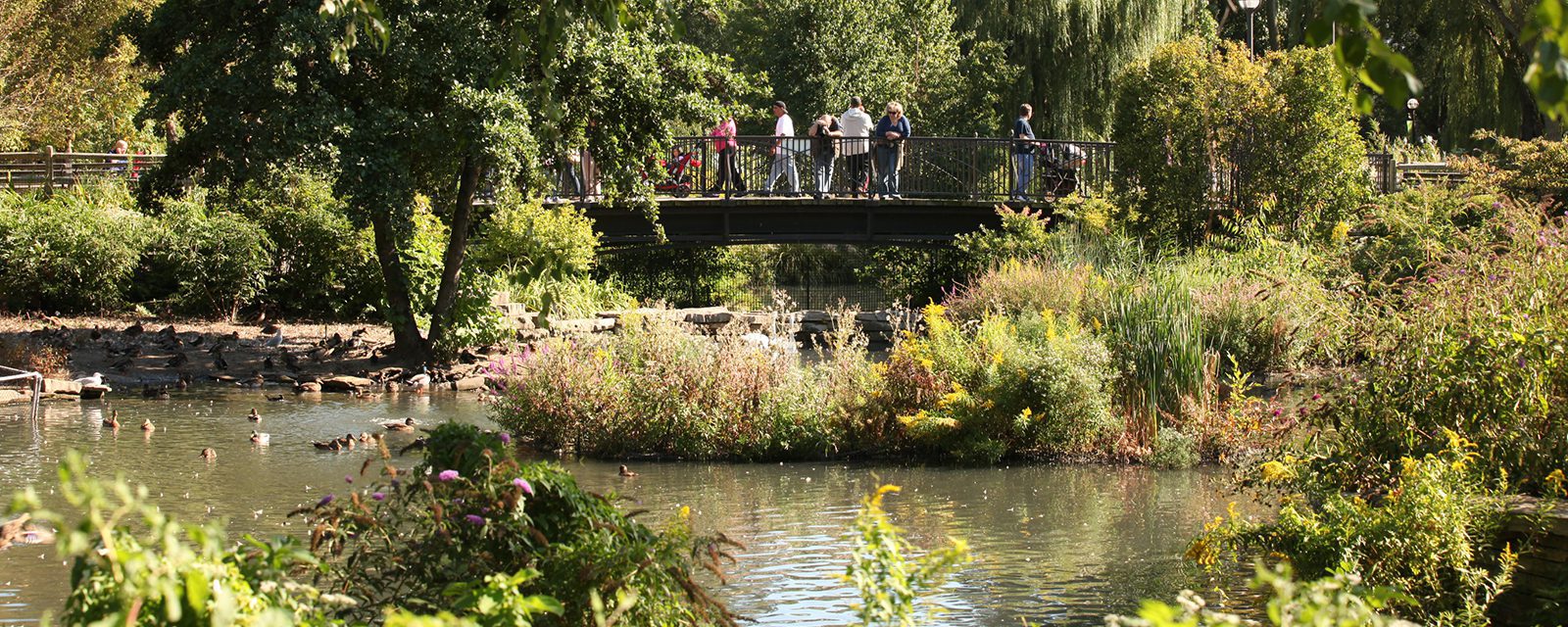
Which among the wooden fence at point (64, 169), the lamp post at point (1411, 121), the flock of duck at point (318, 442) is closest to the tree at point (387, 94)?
the flock of duck at point (318, 442)

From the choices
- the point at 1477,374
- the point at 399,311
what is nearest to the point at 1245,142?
the point at 399,311

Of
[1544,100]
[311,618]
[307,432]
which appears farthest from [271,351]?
[1544,100]

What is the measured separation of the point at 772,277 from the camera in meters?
35.1

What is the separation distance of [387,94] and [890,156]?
10.5m

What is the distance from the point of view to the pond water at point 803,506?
25.8 ft

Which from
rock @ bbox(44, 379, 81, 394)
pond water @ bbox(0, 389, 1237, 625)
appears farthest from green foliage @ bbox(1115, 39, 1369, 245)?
rock @ bbox(44, 379, 81, 394)

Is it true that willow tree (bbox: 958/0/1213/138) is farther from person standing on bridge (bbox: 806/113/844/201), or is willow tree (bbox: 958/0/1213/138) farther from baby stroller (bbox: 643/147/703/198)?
baby stroller (bbox: 643/147/703/198)

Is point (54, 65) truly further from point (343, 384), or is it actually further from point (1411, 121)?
point (1411, 121)

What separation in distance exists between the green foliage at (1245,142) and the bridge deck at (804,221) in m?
4.99

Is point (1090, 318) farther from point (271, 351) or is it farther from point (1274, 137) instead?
point (271, 351)

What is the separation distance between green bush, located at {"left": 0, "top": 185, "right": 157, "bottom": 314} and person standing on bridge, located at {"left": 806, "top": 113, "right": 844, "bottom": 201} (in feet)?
32.9

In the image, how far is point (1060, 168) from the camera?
79.1ft

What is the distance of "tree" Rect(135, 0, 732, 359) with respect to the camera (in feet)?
49.6

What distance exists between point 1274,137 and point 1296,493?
1240 centimetres
